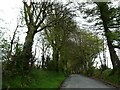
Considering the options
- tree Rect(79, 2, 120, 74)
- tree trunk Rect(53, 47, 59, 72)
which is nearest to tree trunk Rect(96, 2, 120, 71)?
tree Rect(79, 2, 120, 74)

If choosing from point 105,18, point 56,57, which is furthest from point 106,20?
point 56,57

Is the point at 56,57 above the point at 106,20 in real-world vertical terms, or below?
below

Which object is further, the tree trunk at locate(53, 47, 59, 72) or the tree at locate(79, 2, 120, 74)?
the tree trunk at locate(53, 47, 59, 72)

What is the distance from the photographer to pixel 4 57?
15242 millimetres

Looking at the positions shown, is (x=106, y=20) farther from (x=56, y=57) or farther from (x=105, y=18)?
(x=56, y=57)

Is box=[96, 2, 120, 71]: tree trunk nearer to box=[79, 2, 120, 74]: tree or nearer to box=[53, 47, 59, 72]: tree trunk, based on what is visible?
box=[79, 2, 120, 74]: tree

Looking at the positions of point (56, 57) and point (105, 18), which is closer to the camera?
point (105, 18)

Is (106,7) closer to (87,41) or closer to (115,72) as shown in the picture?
(115,72)

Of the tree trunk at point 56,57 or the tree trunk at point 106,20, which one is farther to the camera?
the tree trunk at point 56,57

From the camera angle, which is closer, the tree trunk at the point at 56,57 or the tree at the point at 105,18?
the tree at the point at 105,18

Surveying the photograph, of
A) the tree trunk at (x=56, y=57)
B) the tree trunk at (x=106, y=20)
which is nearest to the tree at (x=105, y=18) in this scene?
the tree trunk at (x=106, y=20)

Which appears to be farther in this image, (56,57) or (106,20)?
(56,57)

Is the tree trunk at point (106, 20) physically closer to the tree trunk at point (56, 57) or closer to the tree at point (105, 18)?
the tree at point (105, 18)

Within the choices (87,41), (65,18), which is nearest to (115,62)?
(65,18)
